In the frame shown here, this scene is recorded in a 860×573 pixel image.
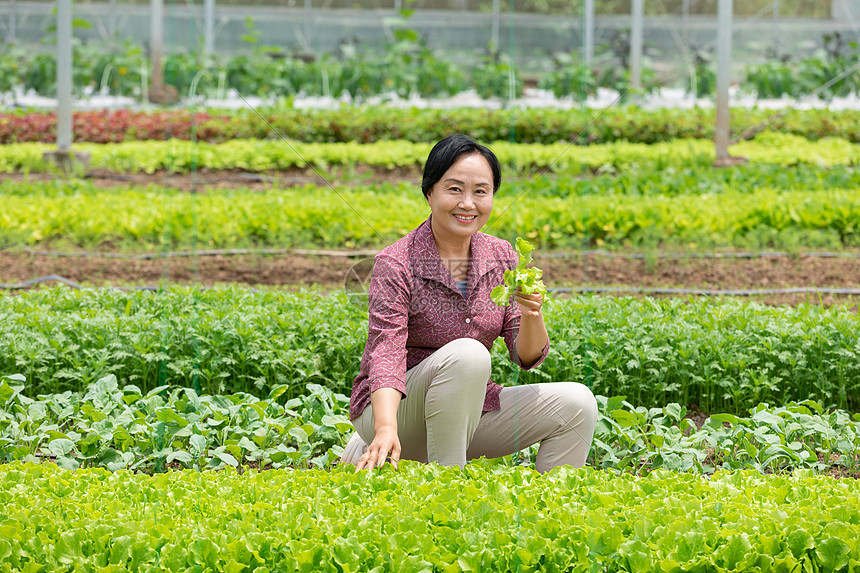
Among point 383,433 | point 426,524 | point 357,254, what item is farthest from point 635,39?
point 426,524

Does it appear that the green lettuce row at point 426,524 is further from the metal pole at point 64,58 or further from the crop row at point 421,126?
the crop row at point 421,126

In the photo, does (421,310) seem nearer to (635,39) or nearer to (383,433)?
(383,433)

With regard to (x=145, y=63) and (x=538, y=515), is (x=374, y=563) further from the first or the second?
(x=145, y=63)

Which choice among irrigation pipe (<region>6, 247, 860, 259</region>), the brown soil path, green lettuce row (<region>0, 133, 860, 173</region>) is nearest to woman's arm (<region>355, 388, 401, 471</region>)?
the brown soil path

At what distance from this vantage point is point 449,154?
2.66 m

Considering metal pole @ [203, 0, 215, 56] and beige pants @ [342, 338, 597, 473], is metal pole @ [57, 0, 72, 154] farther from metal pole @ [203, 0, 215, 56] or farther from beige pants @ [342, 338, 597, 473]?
beige pants @ [342, 338, 597, 473]

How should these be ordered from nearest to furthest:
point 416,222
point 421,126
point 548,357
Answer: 1. point 548,357
2. point 416,222
3. point 421,126

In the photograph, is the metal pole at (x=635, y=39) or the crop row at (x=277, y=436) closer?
the crop row at (x=277, y=436)

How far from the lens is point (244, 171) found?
10.1 meters

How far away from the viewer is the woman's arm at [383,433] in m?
2.45

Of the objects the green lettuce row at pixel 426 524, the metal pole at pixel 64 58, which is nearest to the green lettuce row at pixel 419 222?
the metal pole at pixel 64 58

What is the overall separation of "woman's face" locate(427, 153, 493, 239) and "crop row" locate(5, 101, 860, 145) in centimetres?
860

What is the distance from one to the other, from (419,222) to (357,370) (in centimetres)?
288

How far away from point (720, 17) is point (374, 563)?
27.4 feet
